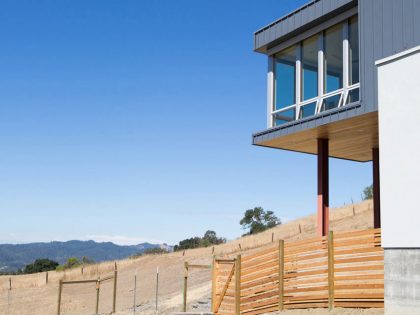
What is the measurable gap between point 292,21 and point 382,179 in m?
7.94

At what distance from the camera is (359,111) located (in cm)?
1566

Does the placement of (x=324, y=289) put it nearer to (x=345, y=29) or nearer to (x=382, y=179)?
(x=382, y=179)

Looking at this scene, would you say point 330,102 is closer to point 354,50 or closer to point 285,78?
point 354,50

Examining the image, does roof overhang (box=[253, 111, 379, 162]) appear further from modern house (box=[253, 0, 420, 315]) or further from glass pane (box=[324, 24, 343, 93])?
glass pane (box=[324, 24, 343, 93])

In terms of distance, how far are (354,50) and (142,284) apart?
24.5 m

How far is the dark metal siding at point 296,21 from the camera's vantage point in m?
17.2

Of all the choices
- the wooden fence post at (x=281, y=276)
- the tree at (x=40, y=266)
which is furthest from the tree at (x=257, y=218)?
the wooden fence post at (x=281, y=276)

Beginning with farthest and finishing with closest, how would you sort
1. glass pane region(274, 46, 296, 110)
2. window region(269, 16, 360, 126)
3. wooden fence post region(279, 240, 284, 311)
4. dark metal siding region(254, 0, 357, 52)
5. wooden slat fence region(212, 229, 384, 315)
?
glass pane region(274, 46, 296, 110) → dark metal siding region(254, 0, 357, 52) → window region(269, 16, 360, 126) → wooden fence post region(279, 240, 284, 311) → wooden slat fence region(212, 229, 384, 315)

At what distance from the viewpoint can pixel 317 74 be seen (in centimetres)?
1809

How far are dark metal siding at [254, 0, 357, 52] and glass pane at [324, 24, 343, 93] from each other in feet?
1.79

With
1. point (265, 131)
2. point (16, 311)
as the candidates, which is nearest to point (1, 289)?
point (16, 311)

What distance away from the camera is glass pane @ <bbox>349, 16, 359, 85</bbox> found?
54.8ft

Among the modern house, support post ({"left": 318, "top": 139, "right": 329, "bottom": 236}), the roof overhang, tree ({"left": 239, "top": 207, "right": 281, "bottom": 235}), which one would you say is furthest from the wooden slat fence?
tree ({"left": 239, "top": 207, "right": 281, "bottom": 235})

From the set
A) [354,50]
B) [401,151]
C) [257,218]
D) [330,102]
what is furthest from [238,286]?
[257,218]
